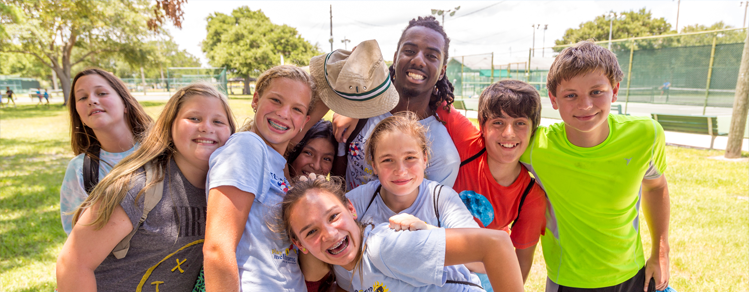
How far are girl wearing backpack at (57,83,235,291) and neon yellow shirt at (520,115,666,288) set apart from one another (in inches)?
78.9

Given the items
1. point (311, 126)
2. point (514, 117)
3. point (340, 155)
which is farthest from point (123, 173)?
point (514, 117)

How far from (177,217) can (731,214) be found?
23.2ft

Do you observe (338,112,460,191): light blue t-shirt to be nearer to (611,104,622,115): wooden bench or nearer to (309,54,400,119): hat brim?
(309,54,400,119): hat brim

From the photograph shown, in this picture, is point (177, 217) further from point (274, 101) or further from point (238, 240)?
point (274, 101)

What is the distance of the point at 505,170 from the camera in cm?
244

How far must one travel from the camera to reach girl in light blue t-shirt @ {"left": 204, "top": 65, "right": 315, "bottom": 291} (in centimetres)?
167

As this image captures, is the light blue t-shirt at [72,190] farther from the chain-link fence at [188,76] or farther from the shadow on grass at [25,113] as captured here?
the shadow on grass at [25,113]

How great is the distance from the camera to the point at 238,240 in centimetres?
174

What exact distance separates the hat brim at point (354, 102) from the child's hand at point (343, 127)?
0.64 ft

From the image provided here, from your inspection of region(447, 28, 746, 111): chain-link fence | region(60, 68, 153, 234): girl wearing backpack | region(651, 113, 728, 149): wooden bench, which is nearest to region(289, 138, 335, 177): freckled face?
region(60, 68, 153, 234): girl wearing backpack

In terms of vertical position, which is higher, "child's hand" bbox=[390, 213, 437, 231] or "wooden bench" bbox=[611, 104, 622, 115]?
"child's hand" bbox=[390, 213, 437, 231]

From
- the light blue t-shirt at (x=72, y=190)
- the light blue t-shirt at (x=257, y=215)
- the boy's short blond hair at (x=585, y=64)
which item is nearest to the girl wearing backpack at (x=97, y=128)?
the light blue t-shirt at (x=72, y=190)

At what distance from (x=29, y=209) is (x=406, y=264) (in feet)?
23.2

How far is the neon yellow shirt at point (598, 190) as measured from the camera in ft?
7.92
